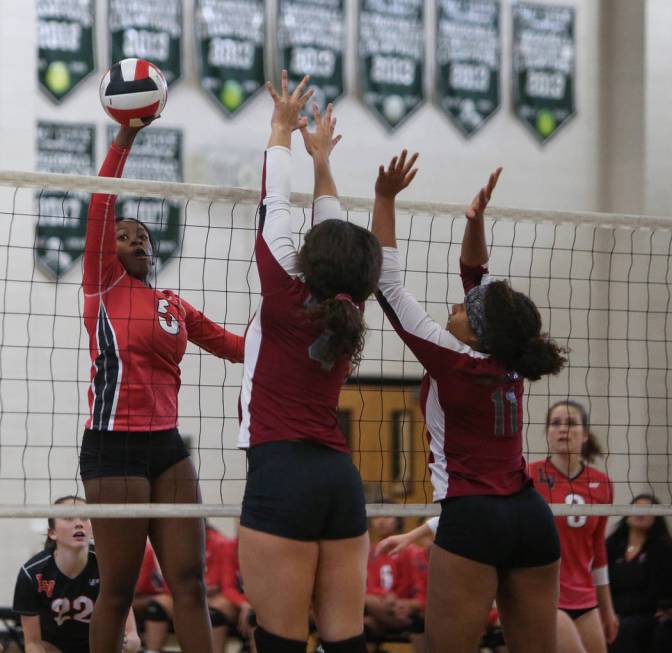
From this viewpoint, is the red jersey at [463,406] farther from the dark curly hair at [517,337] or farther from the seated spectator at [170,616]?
the seated spectator at [170,616]

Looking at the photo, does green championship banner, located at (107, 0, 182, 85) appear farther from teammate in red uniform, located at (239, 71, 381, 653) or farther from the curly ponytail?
the curly ponytail

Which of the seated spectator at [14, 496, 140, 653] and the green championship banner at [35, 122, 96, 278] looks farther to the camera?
the green championship banner at [35, 122, 96, 278]

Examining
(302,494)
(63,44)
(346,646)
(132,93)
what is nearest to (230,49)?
(63,44)

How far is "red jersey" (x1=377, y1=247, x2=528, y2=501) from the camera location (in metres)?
3.86

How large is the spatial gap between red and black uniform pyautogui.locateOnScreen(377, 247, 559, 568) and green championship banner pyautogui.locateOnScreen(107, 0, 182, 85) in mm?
7057

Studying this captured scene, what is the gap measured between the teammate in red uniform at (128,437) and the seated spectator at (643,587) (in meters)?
4.70

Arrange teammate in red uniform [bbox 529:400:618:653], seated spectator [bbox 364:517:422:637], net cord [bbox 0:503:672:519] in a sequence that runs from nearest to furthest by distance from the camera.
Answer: net cord [bbox 0:503:672:519] → teammate in red uniform [bbox 529:400:618:653] → seated spectator [bbox 364:517:422:637]

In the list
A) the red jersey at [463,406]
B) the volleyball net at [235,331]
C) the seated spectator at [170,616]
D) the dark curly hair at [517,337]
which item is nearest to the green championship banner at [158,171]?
the volleyball net at [235,331]

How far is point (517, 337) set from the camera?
151 inches

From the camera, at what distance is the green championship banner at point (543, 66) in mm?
11773

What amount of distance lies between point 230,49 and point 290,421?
7873 mm

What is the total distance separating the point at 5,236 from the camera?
31.7ft

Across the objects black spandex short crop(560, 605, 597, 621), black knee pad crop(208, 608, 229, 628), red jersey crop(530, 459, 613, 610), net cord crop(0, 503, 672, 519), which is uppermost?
net cord crop(0, 503, 672, 519)

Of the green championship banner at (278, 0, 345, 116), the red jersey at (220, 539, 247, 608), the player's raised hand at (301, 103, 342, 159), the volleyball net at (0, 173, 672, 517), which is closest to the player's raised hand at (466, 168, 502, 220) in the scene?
the player's raised hand at (301, 103, 342, 159)
